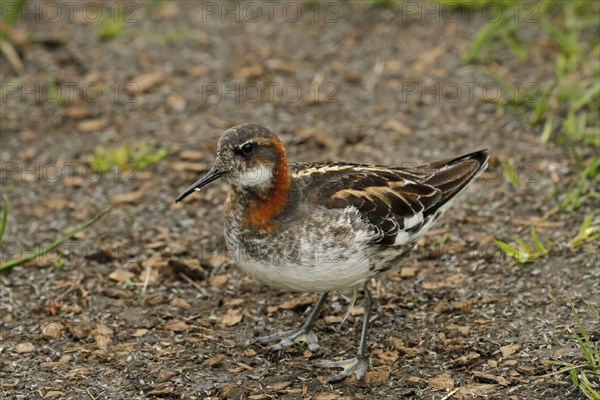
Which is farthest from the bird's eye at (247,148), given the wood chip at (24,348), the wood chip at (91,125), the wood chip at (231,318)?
the wood chip at (91,125)

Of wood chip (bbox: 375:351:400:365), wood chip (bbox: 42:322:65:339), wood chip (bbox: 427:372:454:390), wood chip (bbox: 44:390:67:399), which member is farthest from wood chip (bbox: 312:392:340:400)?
wood chip (bbox: 42:322:65:339)

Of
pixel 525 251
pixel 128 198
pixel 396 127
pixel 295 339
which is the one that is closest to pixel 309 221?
pixel 295 339

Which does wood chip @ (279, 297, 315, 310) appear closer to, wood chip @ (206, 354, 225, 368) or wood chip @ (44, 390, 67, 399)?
wood chip @ (206, 354, 225, 368)

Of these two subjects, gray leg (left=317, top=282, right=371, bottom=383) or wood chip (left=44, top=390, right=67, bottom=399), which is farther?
gray leg (left=317, top=282, right=371, bottom=383)

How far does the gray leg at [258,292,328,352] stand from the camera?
642 cm

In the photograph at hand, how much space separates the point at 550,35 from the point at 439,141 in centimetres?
217

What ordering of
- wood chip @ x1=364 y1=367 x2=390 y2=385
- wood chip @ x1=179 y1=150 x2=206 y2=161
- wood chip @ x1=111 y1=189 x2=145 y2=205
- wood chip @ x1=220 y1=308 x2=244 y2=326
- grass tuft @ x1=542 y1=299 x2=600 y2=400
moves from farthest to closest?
wood chip @ x1=179 y1=150 x2=206 y2=161, wood chip @ x1=111 y1=189 x2=145 y2=205, wood chip @ x1=220 y1=308 x2=244 y2=326, wood chip @ x1=364 y1=367 x2=390 y2=385, grass tuft @ x1=542 y1=299 x2=600 y2=400

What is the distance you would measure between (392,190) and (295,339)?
1.30 m

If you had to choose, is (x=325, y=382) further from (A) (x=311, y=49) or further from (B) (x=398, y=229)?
(A) (x=311, y=49)

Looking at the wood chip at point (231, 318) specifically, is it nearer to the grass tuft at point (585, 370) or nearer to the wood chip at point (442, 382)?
the wood chip at point (442, 382)

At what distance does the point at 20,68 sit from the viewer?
10.2 meters

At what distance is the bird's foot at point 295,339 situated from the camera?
21.0 feet

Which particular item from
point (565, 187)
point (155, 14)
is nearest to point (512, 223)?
point (565, 187)

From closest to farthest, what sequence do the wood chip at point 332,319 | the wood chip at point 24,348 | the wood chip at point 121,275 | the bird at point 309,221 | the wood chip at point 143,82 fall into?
the bird at point 309,221 → the wood chip at point 24,348 → the wood chip at point 332,319 → the wood chip at point 121,275 → the wood chip at point 143,82
